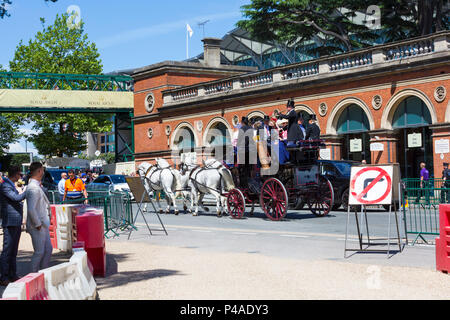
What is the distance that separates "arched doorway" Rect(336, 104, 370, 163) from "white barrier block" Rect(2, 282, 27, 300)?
1075 inches

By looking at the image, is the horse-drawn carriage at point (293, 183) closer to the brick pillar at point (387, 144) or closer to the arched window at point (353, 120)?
the brick pillar at point (387, 144)

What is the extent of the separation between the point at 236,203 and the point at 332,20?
23.2 metres

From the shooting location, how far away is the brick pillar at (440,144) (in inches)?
1066

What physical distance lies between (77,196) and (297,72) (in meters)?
16.3

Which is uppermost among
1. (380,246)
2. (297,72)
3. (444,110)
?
(297,72)

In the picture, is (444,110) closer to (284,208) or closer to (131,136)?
(284,208)

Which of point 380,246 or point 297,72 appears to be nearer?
point 380,246

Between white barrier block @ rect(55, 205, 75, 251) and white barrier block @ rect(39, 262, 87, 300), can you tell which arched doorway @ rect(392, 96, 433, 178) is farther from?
white barrier block @ rect(39, 262, 87, 300)

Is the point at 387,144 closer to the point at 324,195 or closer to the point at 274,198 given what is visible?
the point at 324,195

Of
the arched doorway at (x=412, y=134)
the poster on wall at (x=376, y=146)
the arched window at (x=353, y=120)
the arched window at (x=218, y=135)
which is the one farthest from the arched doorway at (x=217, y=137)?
the arched doorway at (x=412, y=134)
